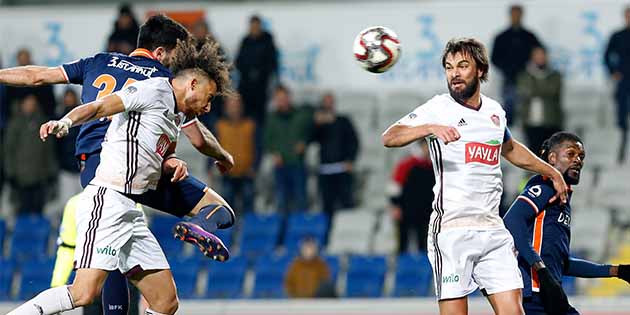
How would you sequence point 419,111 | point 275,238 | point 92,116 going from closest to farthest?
point 92,116, point 419,111, point 275,238

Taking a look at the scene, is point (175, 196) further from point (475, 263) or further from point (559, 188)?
point (559, 188)

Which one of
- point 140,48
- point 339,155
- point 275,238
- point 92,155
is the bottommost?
point 275,238

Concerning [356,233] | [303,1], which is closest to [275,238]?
[356,233]

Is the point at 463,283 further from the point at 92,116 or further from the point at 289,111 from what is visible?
the point at 289,111

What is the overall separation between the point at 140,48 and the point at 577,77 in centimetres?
1029

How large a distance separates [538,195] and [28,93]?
10495 mm

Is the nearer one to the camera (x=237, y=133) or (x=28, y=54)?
(x=237, y=133)

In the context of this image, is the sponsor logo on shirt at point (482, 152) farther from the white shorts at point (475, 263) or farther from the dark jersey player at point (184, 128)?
the dark jersey player at point (184, 128)

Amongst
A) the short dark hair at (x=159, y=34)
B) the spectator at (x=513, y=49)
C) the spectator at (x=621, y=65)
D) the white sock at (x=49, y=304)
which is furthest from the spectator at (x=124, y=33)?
the white sock at (x=49, y=304)

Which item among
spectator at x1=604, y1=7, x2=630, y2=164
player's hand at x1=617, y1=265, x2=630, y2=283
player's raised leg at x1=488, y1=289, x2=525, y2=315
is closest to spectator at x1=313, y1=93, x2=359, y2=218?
spectator at x1=604, y1=7, x2=630, y2=164

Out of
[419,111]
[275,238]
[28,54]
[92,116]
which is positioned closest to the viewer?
[92,116]

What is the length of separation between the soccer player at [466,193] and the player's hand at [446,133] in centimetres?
8

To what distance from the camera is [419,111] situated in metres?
6.66

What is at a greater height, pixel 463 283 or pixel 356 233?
pixel 463 283
